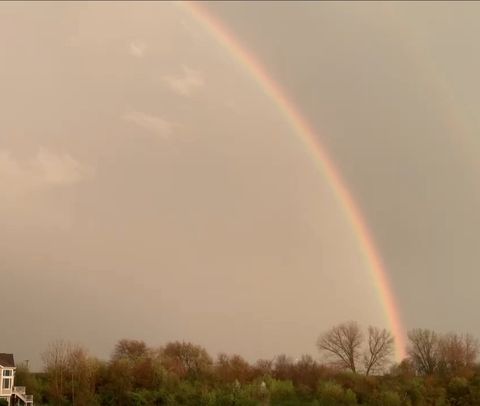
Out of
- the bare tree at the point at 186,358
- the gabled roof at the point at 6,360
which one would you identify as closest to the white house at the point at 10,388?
the gabled roof at the point at 6,360

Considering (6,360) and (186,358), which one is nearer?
(6,360)

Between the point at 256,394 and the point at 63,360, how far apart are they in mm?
21651

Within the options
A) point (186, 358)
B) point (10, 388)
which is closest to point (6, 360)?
point (10, 388)

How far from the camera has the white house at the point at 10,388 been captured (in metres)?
66.3

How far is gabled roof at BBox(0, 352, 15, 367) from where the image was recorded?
70269 millimetres

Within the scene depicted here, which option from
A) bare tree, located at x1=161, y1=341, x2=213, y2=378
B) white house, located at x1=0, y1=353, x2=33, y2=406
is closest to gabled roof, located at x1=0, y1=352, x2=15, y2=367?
white house, located at x1=0, y1=353, x2=33, y2=406

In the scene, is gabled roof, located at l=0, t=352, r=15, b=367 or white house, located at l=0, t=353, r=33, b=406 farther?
gabled roof, located at l=0, t=352, r=15, b=367

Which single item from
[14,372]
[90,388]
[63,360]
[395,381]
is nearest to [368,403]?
[395,381]

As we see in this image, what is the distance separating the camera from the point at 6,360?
2820 inches

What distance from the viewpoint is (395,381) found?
60969 mm

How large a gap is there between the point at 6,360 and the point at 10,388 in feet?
12.8

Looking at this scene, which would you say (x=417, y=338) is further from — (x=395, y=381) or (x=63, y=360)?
(x=63, y=360)

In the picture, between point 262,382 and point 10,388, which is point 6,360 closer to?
point 10,388

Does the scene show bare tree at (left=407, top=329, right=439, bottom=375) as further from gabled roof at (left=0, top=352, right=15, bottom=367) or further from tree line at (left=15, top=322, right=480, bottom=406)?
gabled roof at (left=0, top=352, right=15, bottom=367)
